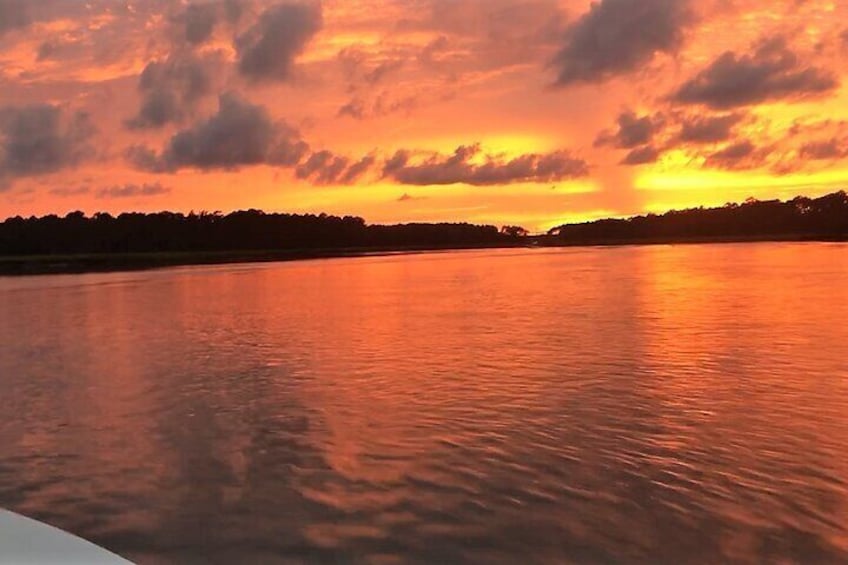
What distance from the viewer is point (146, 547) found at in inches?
276

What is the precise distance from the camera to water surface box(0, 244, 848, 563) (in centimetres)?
707

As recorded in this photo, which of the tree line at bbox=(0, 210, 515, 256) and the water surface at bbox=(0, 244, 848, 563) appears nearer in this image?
the water surface at bbox=(0, 244, 848, 563)

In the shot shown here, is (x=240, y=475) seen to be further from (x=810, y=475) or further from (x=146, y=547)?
(x=810, y=475)

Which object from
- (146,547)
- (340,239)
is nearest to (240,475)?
(146,547)

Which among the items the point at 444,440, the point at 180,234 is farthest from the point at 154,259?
the point at 444,440

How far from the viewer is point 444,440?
A: 32.6 feet

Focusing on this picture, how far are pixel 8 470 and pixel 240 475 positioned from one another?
268 cm

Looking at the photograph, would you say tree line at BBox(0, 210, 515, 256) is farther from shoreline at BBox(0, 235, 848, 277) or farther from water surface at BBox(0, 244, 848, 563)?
water surface at BBox(0, 244, 848, 563)

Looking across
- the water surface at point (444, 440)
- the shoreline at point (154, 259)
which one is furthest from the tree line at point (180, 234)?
the water surface at point (444, 440)

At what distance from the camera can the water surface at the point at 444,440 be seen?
707 centimetres

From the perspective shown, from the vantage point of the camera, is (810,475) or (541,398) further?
(541,398)

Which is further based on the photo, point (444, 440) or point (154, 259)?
point (154, 259)

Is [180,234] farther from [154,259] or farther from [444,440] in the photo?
[444,440]

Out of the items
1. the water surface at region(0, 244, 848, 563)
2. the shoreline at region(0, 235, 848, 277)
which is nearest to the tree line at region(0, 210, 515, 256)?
the shoreline at region(0, 235, 848, 277)
